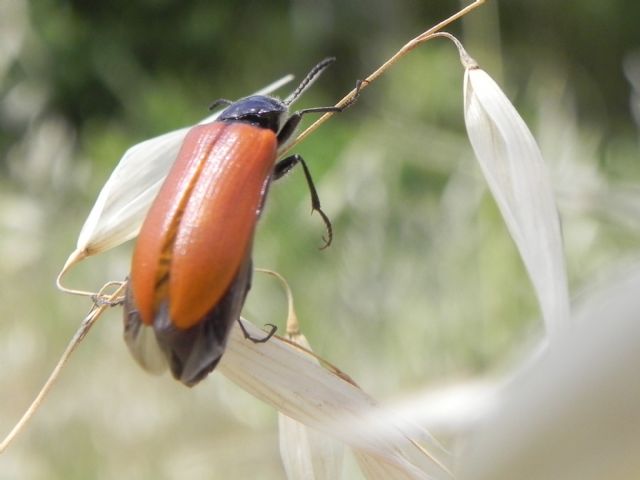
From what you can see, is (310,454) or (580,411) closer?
(580,411)

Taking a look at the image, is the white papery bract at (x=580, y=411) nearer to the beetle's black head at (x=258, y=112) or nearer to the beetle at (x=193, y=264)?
the beetle at (x=193, y=264)

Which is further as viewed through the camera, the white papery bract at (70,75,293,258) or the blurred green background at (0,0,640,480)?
the blurred green background at (0,0,640,480)

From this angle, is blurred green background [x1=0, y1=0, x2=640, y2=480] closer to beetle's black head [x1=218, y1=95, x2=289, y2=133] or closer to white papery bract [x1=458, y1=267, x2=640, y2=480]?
beetle's black head [x1=218, y1=95, x2=289, y2=133]

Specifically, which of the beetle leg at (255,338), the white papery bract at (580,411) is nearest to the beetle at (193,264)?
the beetle leg at (255,338)

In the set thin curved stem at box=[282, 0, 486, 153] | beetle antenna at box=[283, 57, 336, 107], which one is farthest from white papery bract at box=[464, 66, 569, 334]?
beetle antenna at box=[283, 57, 336, 107]

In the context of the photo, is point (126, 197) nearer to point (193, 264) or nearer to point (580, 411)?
point (193, 264)

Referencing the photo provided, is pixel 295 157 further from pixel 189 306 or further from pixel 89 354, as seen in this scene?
pixel 89 354

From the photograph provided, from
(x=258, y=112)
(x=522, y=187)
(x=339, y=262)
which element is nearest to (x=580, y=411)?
(x=522, y=187)
